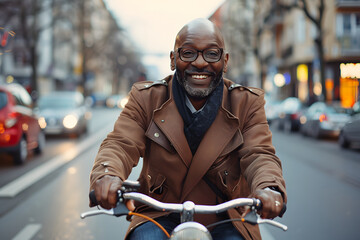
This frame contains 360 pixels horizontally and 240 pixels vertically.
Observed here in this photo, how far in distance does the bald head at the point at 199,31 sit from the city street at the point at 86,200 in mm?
3037

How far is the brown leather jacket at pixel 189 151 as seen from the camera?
8.42ft

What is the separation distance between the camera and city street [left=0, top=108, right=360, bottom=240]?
5406 millimetres

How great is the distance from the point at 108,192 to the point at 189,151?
23.6 inches

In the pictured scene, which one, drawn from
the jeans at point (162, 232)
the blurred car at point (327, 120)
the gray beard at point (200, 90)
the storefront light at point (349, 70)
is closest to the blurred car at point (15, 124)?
the gray beard at point (200, 90)

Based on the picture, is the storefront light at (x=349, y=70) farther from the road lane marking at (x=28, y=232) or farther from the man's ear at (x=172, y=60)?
the man's ear at (x=172, y=60)

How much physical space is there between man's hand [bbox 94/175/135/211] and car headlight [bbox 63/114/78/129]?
16053 mm

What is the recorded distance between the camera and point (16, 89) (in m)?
11.7

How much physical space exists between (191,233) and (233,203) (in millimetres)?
310

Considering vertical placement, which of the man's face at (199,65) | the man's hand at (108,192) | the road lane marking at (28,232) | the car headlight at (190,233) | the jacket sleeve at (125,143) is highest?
the man's face at (199,65)

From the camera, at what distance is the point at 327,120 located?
58.7 ft

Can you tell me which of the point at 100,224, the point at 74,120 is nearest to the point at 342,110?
the point at 74,120

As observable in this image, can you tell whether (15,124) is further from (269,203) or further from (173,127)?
(269,203)

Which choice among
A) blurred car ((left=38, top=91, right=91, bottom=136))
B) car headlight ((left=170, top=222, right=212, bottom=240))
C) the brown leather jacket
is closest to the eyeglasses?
the brown leather jacket

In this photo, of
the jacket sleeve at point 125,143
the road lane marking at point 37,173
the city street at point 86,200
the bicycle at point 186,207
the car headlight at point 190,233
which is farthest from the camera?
the road lane marking at point 37,173
